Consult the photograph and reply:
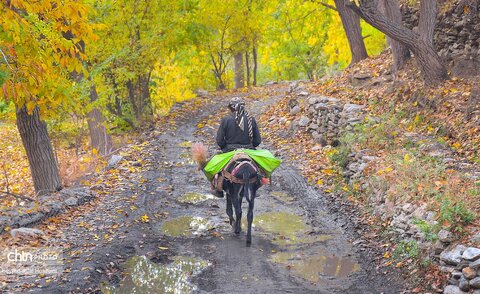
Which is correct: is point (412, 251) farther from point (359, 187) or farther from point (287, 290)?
point (359, 187)

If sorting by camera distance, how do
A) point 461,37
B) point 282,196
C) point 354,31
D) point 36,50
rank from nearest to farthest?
point 36,50 → point 282,196 → point 461,37 → point 354,31

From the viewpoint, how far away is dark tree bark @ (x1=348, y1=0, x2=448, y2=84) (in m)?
13.7

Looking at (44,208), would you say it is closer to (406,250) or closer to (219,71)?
(406,250)

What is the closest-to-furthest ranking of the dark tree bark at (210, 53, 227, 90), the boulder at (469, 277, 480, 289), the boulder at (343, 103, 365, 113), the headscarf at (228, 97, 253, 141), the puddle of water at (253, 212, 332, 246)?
the boulder at (469, 277, 480, 289), the puddle of water at (253, 212, 332, 246), the headscarf at (228, 97, 253, 141), the boulder at (343, 103, 365, 113), the dark tree bark at (210, 53, 227, 90)

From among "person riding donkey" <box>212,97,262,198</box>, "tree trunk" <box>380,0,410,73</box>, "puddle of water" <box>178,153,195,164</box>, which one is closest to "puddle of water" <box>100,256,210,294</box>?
"person riding donkey" <box>212,97,262,198</box>

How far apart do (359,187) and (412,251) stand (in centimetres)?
355

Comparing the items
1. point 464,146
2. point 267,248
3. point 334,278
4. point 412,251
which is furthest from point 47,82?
point 464,146

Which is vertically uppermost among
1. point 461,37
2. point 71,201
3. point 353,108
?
point 461,37

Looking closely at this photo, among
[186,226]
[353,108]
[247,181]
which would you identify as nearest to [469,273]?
[247,181]

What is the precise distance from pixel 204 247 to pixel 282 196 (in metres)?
3.42

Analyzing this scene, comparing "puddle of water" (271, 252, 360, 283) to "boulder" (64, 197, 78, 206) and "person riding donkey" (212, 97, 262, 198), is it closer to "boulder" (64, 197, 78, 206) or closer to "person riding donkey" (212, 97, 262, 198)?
"person riding donkey" (212, 97, 262, 198)

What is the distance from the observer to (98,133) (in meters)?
18.7

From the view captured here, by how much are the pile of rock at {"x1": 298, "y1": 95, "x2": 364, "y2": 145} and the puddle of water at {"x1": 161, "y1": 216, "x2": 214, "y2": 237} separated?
5295 mm

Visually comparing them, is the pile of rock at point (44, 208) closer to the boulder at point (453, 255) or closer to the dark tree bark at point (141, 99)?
the boulder at point (453, 255)
